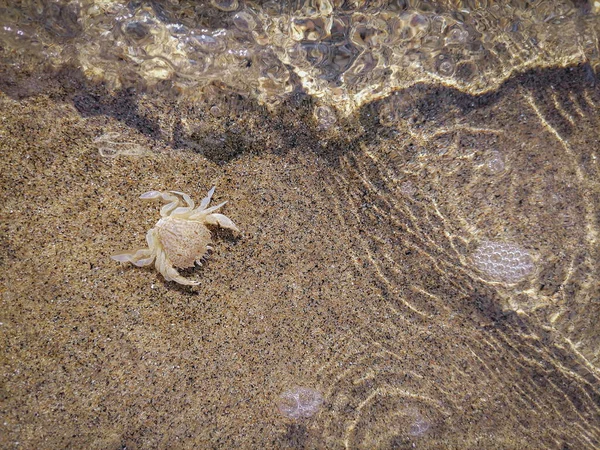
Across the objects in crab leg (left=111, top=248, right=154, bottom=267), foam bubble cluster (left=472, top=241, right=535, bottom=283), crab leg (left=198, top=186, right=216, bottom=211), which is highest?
foam bubble cluster (left=472, top=241, right=535, bottom=283)

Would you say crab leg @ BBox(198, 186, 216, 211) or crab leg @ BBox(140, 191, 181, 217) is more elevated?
crab leg @ BBox(198, 186, 216, 211)

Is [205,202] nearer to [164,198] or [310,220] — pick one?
[164,198]

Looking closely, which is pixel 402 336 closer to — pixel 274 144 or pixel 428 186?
pixel 428 186

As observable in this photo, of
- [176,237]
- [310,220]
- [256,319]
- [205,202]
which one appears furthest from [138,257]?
[310,220]

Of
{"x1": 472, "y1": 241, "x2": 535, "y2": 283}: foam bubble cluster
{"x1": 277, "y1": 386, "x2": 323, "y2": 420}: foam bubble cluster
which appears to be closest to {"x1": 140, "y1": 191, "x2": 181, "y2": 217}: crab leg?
{"x1": 277, "y1": 386, "x2": 323, "y2": 420}: foam bubble cluster

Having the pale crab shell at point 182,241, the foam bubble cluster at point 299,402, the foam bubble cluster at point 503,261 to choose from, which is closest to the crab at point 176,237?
the pale crab shell at point 182,241

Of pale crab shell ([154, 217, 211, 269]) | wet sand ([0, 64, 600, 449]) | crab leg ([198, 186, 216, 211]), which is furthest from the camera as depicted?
crab leg ([198, 186, 216, 211])

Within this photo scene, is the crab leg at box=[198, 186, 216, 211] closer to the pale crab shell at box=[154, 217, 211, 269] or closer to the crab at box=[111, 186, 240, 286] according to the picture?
A: the crab at box=[111, 186, 240, 286]
